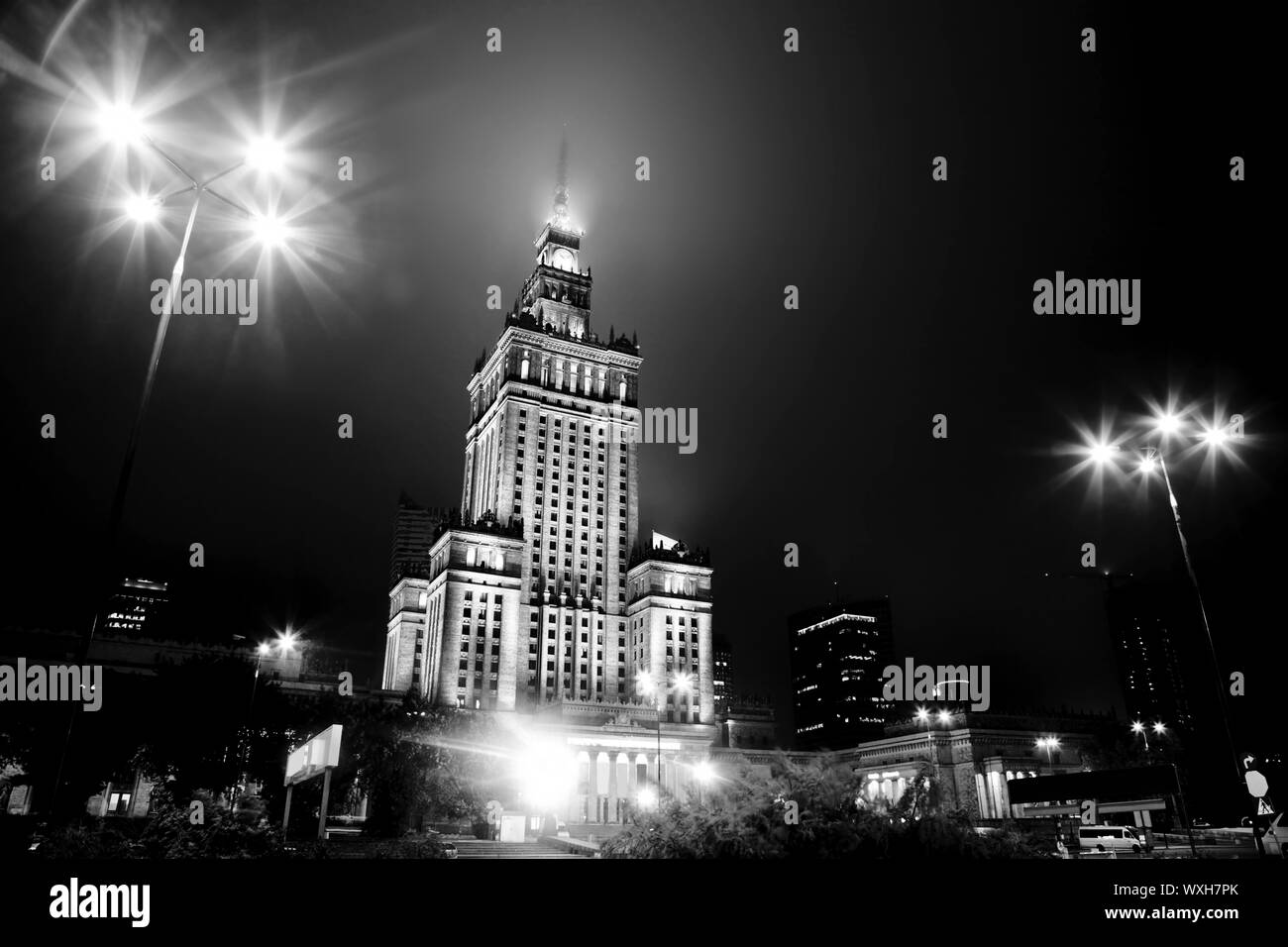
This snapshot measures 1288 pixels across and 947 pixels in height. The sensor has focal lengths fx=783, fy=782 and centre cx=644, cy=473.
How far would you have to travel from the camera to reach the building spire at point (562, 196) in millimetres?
134125

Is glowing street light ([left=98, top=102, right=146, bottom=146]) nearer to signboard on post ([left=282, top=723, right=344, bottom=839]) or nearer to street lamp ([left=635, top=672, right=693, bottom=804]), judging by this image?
signboard on post ([left=282, top=723, right=344, bottom=839])

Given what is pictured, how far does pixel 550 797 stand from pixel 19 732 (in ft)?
154

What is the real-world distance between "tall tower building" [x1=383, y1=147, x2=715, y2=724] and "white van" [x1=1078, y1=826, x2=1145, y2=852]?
54.5m

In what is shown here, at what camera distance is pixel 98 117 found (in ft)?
62.7

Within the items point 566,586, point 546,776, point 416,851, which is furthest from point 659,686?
point 416,851

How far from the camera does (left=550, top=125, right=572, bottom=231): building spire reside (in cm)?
13412

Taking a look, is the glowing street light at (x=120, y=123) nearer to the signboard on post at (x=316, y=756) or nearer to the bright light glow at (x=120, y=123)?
the bright light glow at (x=120, y=123)

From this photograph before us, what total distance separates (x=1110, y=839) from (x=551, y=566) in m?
73.9

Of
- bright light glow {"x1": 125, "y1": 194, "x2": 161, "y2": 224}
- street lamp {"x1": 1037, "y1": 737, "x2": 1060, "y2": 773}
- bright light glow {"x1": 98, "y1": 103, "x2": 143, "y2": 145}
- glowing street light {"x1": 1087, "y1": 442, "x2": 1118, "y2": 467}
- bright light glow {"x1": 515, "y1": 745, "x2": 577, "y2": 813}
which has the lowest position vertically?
bright light glow {"x1": 515, "y1": 745, "x2": 577, "y2": 813}

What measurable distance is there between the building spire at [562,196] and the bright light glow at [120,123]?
119m

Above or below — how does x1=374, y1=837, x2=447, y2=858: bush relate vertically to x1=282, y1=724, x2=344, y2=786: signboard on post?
below

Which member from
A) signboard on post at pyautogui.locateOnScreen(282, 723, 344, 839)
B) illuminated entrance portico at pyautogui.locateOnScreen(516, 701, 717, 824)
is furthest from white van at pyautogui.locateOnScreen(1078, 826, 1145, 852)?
illuminated entrance portico at pyautogui.locateOnScreen(516, 701, 717, 824)
